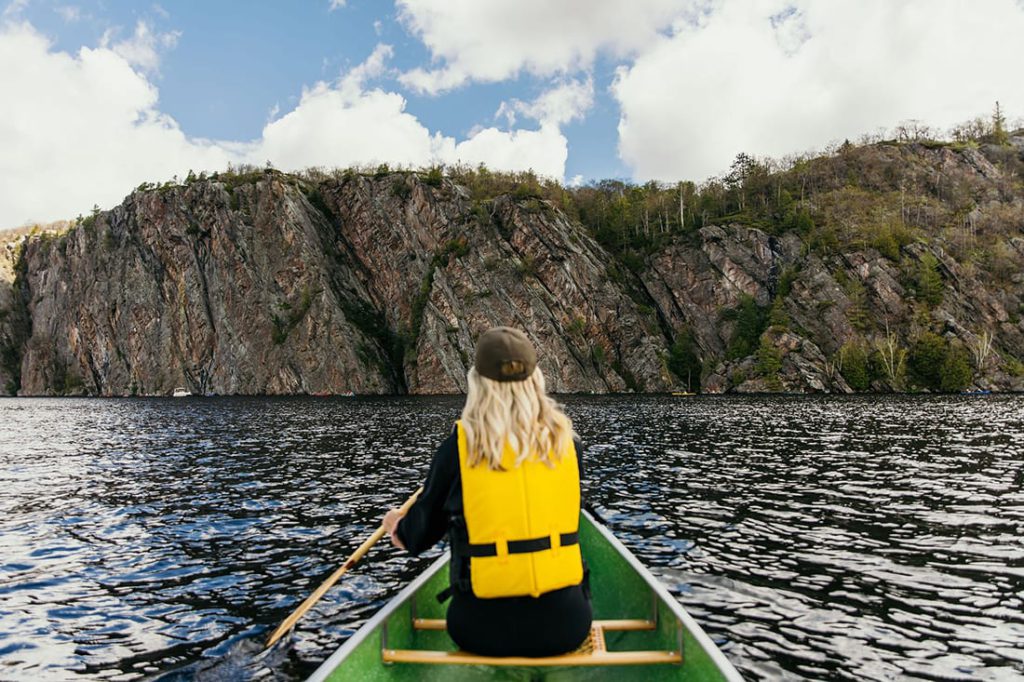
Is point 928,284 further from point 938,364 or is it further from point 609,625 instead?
point 609,625

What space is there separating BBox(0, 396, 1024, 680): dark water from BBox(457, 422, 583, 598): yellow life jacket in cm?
511

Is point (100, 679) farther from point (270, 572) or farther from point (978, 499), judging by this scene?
point (978, 499)

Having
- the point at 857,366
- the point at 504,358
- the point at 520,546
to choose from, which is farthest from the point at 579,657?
the point at 857,366

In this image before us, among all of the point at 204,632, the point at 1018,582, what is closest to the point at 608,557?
the point at 204,632

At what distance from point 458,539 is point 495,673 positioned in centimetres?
136

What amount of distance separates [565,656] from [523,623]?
1.89 feet

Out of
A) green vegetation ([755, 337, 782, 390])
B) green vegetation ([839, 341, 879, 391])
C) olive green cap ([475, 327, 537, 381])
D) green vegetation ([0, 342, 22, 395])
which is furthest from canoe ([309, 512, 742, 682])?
green vegetation ([0, 342, 22, 395])

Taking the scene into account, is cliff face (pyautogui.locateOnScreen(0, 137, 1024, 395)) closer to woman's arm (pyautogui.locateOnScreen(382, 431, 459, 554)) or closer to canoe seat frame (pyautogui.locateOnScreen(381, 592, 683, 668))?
canoe seat frame (pyautogui.locateOnScreen(381, 592, 683, 668))

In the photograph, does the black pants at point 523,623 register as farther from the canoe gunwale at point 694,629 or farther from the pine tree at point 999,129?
the pine tree at point 999,129

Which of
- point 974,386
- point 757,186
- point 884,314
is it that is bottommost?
point 974,386

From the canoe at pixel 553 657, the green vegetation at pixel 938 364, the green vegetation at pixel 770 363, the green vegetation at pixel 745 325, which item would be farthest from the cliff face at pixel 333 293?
the canoe at pixel 553 657

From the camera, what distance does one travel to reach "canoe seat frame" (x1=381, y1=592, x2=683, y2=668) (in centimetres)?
463

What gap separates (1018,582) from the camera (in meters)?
10.9

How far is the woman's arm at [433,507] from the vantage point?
14.6ft
